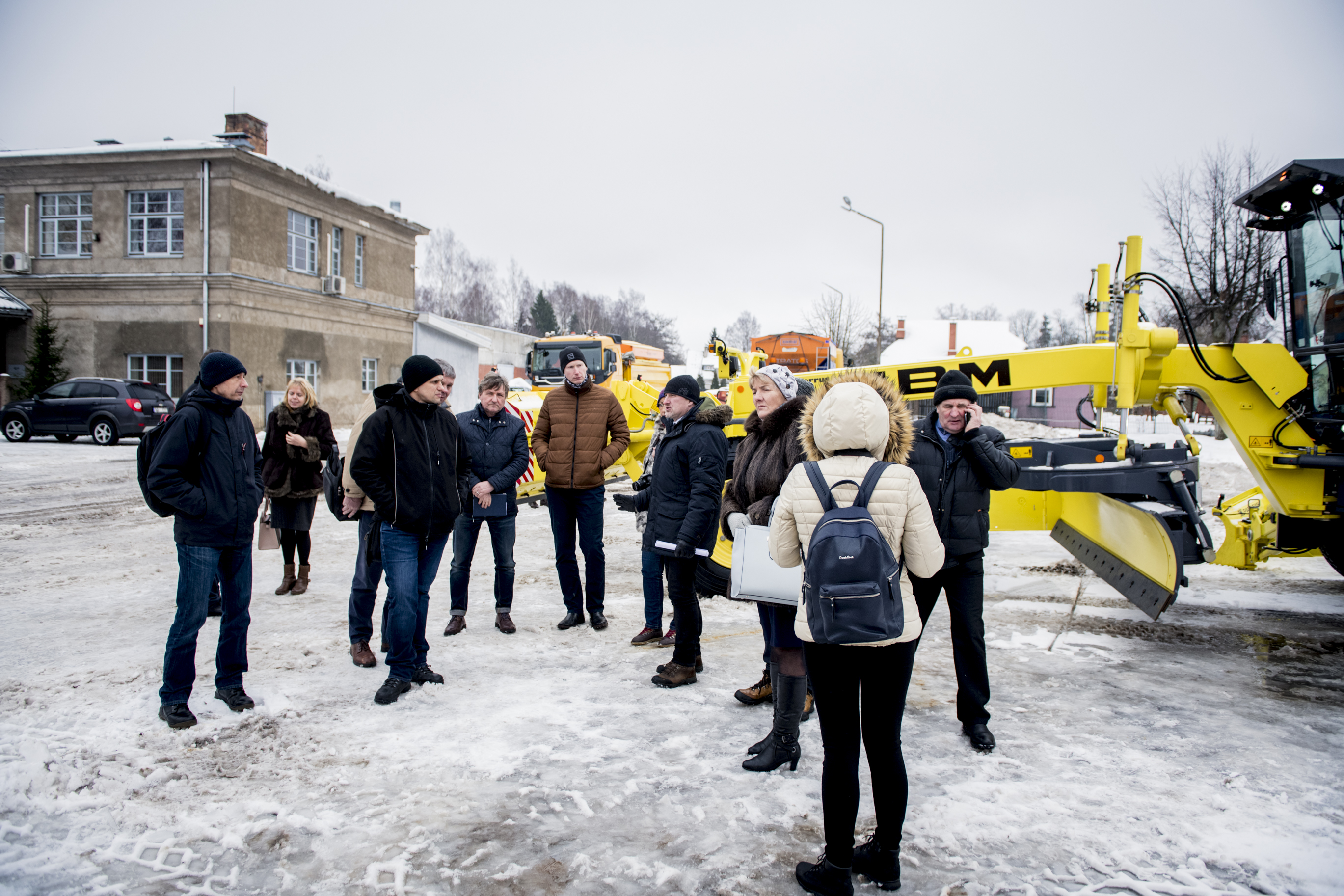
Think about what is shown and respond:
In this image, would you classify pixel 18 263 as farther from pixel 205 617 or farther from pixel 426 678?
pixel 426 678

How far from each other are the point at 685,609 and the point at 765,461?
1355 millimetres

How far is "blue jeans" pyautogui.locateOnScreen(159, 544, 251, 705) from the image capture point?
401 centimetres

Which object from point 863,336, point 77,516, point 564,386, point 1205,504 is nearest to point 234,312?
point 77,516

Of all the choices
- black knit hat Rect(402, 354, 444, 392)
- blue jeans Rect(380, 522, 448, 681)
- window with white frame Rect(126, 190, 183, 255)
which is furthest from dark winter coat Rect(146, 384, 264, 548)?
window with white frame Rect(126, 190, 183, 255)

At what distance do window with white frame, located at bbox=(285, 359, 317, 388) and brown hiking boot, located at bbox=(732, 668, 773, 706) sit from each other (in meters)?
24.6

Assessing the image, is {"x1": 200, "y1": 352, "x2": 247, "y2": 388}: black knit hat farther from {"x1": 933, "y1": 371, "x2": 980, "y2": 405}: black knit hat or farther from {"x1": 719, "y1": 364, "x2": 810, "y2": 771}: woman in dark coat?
{"x1": 933, "y1": 371, "x2": 980, "y2": 405}: black knit hat

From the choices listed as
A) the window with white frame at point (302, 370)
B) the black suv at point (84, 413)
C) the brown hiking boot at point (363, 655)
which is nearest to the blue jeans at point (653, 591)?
the brown hiking boot at point (363, 655)

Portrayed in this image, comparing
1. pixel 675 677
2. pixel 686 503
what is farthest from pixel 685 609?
pixel 686 503

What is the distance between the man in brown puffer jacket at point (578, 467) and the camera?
19.2 ft

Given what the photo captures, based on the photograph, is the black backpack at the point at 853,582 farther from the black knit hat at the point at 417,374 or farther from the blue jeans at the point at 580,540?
the blue jeans at the point at 580,540

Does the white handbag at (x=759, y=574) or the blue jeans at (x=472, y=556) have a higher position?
the white handbag at (x=759, y=574)

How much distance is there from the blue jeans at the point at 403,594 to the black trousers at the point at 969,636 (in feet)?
8.87

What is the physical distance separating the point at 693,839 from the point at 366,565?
2813 mm

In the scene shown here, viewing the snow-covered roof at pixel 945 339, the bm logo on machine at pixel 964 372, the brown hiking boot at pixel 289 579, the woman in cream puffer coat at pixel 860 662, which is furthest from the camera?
the snow-covered roof at pixel 945 339
